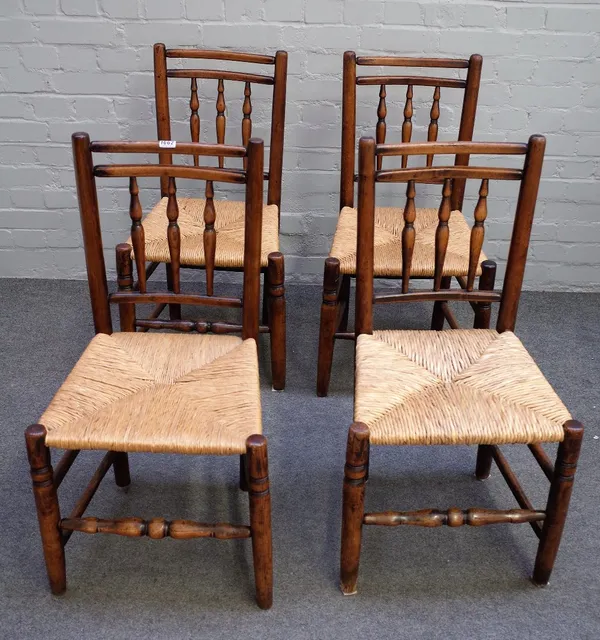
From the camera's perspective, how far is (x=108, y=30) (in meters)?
2.39

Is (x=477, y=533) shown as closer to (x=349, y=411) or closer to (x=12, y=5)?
(x=349, y=411)

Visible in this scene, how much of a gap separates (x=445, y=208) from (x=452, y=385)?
36 cm

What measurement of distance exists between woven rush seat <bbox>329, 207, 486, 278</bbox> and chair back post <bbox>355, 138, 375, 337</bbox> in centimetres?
33

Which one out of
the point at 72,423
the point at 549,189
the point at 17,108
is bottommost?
the point at 72,423

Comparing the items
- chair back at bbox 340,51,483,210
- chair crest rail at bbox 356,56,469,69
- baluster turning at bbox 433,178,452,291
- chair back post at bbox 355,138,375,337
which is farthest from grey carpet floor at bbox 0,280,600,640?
chair crest rail at bbox 356,56,469,69

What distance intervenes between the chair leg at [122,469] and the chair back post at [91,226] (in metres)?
0.32

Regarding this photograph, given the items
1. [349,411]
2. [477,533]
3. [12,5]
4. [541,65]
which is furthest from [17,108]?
[477,533]


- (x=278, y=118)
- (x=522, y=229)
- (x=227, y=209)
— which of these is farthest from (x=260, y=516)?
(x=278, y=118)

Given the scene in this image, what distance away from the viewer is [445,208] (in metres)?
1.53

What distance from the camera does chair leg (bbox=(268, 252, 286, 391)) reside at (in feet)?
6.45

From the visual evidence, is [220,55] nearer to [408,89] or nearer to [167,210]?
[408,89]

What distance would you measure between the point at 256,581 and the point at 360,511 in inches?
9.9

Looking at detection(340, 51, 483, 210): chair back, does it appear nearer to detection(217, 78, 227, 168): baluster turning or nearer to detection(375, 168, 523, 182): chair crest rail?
detection(217, 78, 227, 168): baluster turning

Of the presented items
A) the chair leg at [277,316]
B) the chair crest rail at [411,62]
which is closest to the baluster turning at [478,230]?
the chair leg at [277,316]
